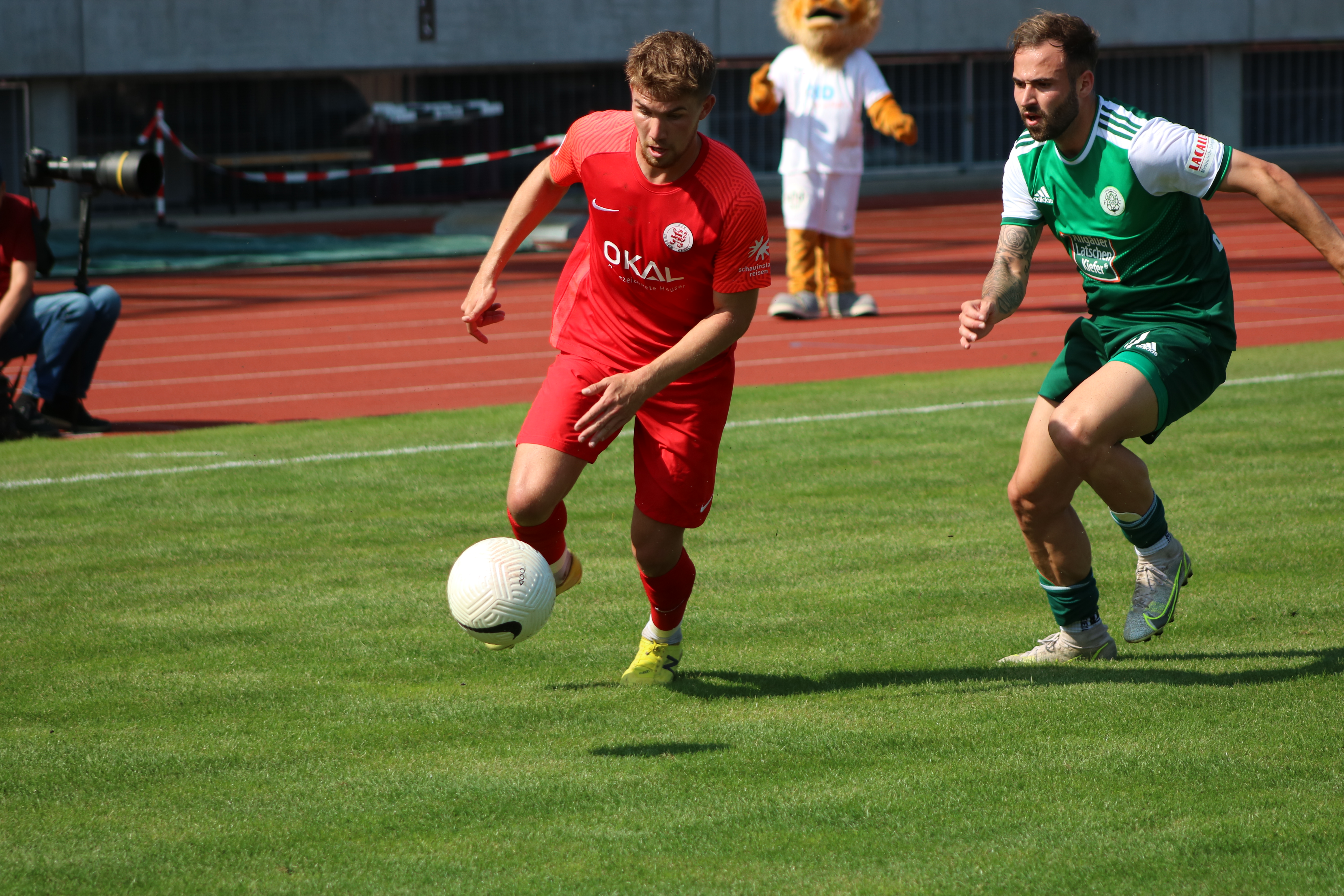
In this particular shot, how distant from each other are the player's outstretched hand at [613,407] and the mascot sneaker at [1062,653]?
1.58 metres

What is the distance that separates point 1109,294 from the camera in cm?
534

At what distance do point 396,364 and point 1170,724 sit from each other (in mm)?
10257

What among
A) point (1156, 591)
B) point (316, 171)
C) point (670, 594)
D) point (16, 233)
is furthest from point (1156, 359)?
point (316, 171)

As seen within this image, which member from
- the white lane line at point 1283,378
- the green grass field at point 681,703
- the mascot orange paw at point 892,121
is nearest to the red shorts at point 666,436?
the green grass field at point 681,703

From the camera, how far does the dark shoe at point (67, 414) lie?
10773mm

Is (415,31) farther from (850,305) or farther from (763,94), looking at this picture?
(850,305)

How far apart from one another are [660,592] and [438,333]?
10.9 m

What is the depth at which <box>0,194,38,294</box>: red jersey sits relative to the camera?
10.1m

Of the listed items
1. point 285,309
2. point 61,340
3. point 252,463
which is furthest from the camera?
point 285,309

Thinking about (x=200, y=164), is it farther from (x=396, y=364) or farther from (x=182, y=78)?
(x=396, y=364)

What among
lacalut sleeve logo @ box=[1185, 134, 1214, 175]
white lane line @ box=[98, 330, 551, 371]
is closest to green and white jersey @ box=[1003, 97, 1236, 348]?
lacalut sleeve logo @ box=[1185, 134, 1214, 175]

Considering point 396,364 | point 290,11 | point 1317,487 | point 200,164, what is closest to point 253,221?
point 200,164

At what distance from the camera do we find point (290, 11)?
29547mm

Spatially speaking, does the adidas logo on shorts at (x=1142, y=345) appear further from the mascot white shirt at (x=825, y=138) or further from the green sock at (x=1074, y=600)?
the mascot white shirt at (x=825, y=138)
